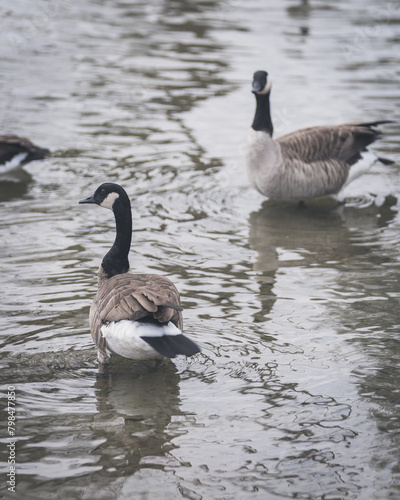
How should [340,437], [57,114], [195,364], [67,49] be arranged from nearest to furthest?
[340,437], [195,364], [57,114], [67,49]

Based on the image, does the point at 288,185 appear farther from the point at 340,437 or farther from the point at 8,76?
the point at 8,76

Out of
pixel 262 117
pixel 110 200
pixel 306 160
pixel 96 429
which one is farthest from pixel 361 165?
pixel 96 429

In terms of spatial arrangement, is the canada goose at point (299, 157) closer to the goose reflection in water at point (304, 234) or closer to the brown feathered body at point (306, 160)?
the brown feathered body at point (306, 160)

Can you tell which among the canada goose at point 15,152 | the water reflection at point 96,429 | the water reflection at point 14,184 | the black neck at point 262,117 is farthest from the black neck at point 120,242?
the canada goose at point 15,152

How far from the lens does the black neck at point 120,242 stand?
6.27 metres

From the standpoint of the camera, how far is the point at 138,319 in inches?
209

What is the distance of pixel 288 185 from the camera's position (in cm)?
921

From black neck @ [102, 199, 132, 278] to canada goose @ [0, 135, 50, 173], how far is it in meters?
3.95

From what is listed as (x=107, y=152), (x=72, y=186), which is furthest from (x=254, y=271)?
(x=107, y=152)

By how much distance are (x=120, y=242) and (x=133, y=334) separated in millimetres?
1163

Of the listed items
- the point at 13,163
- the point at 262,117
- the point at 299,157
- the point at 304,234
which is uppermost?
the point at 262,117

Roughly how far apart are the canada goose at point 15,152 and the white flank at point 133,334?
191 inches

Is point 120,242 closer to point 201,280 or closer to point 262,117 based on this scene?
point 201,280

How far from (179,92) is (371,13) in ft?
27.9
